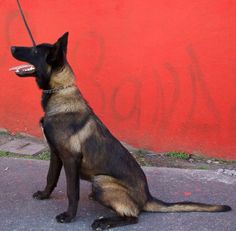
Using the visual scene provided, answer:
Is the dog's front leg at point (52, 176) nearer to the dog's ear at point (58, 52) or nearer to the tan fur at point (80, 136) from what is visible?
the tan fur at point (80, 136)

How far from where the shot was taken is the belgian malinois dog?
3.95 metres

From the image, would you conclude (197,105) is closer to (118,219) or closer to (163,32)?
(163,32)

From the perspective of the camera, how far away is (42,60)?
3.96 meters

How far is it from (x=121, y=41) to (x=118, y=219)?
2415 millimetres

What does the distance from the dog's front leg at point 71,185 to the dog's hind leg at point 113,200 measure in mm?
162

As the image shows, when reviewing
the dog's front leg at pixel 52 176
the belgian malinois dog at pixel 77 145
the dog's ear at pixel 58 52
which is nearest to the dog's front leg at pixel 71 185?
the belgian malinois dog at pixel 77 145

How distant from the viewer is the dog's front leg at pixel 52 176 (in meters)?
4.32

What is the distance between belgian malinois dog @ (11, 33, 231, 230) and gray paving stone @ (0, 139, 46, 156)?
74.1 inches

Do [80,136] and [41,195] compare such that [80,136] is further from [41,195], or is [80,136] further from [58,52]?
[41,195]

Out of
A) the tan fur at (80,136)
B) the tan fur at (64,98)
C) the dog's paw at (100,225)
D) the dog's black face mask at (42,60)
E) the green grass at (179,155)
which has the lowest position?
the green grass at (179,155)

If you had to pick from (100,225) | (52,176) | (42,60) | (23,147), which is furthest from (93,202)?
(23,147)

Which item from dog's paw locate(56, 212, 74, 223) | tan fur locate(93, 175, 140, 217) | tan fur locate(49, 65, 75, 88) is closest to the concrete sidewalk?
dog's paw locate(56, 212, 74, 223)

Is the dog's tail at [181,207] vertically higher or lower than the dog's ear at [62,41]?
lower

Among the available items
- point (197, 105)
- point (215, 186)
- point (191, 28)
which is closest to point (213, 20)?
point (191, 28)
